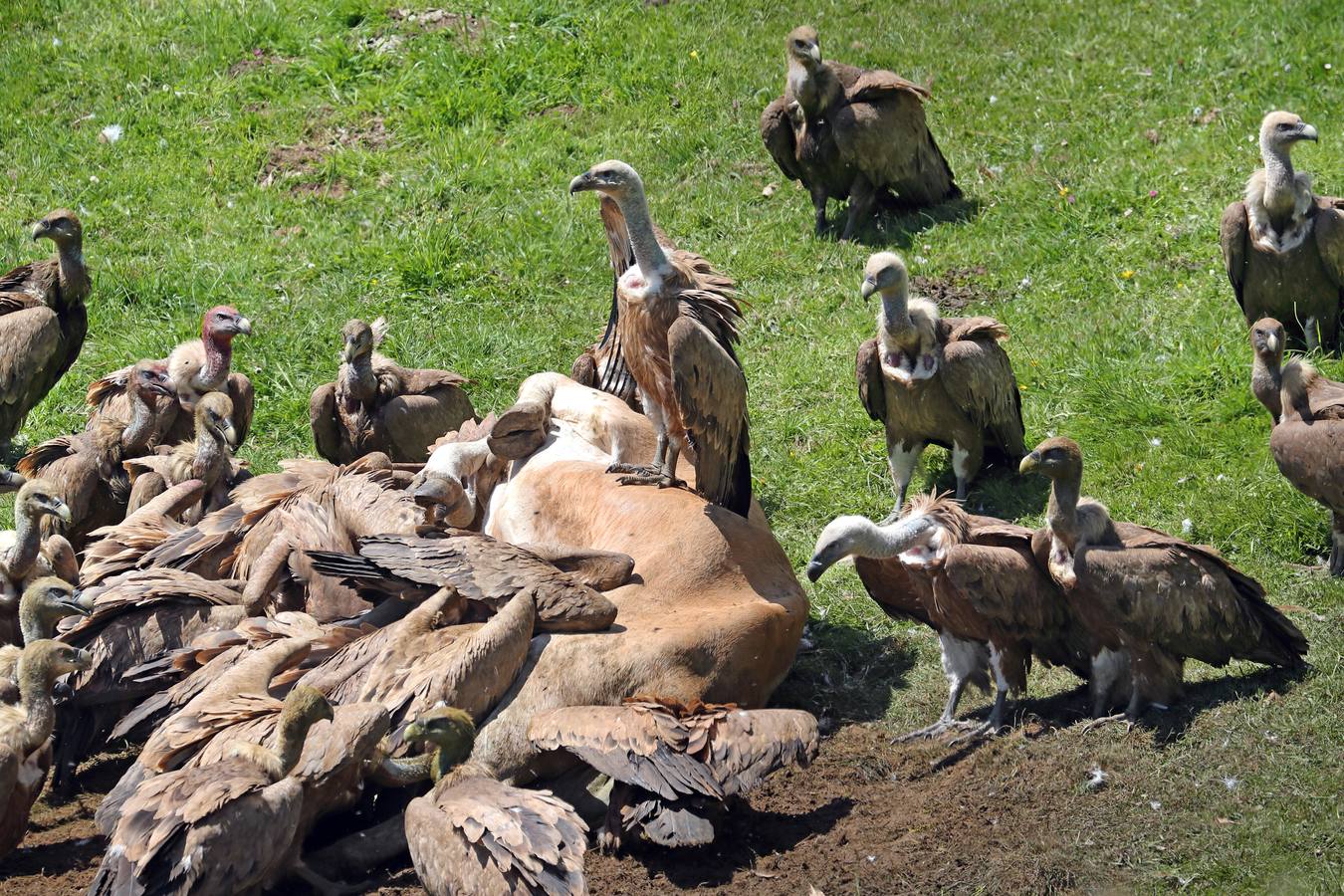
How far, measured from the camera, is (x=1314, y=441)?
6.86 m

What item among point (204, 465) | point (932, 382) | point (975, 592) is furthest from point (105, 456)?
point (975, 592)

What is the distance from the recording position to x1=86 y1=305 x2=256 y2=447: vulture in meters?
8.27

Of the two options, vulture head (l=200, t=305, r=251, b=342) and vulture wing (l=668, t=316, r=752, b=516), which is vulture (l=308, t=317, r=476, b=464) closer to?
vulture head (l=200, t=305, r=251, b=342)

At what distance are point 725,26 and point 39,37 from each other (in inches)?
241

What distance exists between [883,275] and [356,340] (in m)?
2.70

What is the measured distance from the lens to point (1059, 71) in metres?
12.4

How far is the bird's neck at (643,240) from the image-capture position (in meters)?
6.81

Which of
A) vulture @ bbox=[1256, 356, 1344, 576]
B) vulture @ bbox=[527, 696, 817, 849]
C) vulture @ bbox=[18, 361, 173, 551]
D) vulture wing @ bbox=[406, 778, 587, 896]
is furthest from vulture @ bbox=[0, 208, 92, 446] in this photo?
vulture @ bbox=[1256, 356, 1344, 576]

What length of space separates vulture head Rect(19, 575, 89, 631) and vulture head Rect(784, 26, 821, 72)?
20.8 ft

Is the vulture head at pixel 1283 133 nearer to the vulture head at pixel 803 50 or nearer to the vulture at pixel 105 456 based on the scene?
the vulture head at pixel 803 50

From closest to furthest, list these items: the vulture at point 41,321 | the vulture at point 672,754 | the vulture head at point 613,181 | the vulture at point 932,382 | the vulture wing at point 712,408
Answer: the vulture at point 672,754 < the vulture wing at point 712,408 < the vulture head at point 613,181 < the vulture at point 932,382 < the vulture at point 41,321

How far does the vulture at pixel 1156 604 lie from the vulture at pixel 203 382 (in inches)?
173

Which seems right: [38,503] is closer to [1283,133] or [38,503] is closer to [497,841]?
[497,841]

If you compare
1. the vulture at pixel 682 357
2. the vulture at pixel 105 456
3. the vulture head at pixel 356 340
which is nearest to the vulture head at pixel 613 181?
the vulture at pixel 682 357
